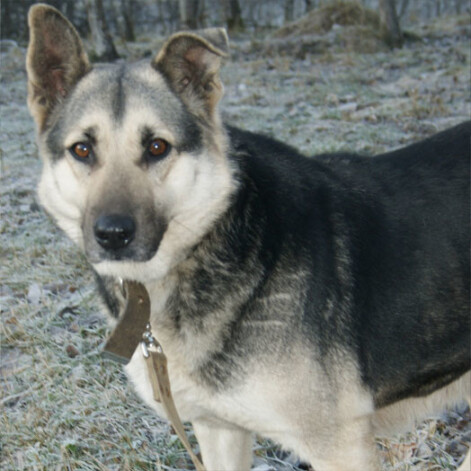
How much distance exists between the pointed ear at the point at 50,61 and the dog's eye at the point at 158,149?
464mm

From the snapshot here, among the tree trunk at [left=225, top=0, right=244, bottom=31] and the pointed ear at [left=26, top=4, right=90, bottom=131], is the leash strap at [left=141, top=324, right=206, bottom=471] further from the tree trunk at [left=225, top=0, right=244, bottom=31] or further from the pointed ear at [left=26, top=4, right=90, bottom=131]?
the tree trunk at [left=225, top=0, right=244, bottom=31]

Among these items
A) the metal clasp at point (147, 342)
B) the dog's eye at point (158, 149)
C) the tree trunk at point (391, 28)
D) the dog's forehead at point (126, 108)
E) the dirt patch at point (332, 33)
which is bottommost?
the dirt patch at point (332, 33)

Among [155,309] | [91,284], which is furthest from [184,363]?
[91,284]

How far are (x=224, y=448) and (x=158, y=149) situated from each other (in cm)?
140

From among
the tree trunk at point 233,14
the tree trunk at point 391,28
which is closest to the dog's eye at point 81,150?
the tree trunk at point 391,28

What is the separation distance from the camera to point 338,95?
9.21 meters

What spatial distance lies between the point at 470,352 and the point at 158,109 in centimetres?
162

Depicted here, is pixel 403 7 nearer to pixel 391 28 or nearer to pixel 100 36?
pixel 391 28

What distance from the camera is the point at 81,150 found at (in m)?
2.39

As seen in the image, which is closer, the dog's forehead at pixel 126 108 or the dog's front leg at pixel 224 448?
the dog's forehead at pixel 126 108

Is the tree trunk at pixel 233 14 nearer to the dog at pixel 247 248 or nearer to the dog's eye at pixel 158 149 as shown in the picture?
the dog at pixel 247 248

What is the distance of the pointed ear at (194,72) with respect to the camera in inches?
96.6

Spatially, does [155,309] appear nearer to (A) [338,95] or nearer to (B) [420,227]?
(B) [420,227]

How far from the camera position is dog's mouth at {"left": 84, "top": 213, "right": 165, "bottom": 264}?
2.15m
